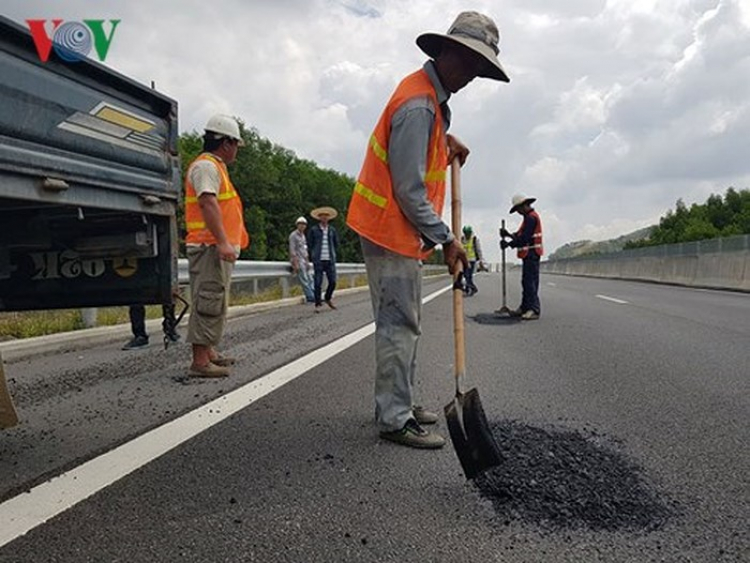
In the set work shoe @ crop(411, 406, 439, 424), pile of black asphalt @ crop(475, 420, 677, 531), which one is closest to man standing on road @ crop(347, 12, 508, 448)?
work shoe @ crop(411, 406, 439, 424)

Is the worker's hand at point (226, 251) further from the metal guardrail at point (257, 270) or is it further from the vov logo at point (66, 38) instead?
the metal guardrail at point (257, 270)

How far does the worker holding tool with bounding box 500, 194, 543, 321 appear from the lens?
30.2ft

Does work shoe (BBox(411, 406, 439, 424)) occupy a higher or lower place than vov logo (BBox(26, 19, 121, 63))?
lower

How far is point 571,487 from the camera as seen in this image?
245cm

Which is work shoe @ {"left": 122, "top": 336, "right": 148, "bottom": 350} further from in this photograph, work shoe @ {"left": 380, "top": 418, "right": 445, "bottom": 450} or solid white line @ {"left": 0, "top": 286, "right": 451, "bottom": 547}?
work shoe @ {"left": 380, "top": 418, "right": 445, "bottom": 450}

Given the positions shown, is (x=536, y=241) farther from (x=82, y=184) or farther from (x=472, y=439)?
(x=82, y=184)

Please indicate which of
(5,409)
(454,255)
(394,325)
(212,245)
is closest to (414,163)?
(454,255)

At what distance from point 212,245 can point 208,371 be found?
98 cm

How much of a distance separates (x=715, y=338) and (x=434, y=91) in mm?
5399

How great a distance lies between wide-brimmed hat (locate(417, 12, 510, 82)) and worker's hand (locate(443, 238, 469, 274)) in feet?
2.93

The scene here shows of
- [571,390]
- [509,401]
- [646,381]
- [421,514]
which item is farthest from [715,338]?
[421,514]

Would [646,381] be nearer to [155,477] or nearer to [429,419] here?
[429,419]

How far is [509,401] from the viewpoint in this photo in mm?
3971

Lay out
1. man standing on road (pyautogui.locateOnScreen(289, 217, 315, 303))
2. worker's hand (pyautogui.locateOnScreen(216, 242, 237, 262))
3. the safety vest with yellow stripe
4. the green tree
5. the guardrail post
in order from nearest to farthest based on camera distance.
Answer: worker's hand (pyautogui.locateOnScreen(216, 242, 237, 262)) → the guardrail post → man standing on road (pyautogui.locateOnScreen(289, 217, 315, 303)) → the safety vest with yellow stripe → the green tree
